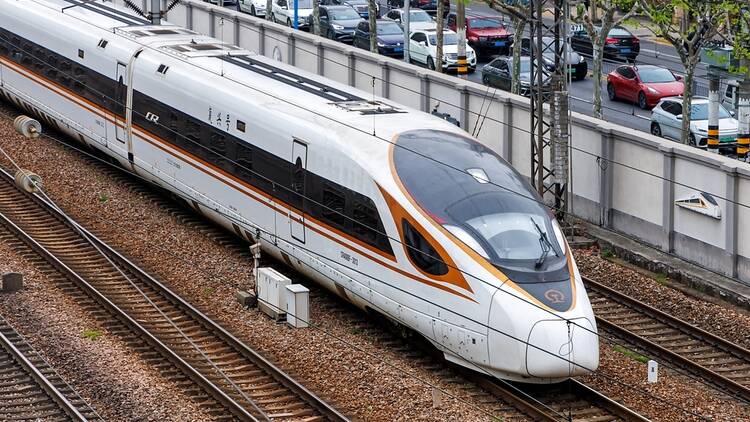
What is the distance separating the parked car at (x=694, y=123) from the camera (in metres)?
35.8

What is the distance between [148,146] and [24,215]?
2806 millimetres

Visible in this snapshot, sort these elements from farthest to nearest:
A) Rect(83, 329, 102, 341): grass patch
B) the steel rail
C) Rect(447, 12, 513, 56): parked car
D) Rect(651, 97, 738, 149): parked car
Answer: Rect(447, 12, 513, 56): parked car, Rect(651, 97, 738, 149): parked car, Rect(83, 329, 102, 341): grass patch, the steel rail

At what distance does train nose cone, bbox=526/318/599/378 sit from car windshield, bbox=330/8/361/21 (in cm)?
3627

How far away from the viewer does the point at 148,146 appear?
86.1ft

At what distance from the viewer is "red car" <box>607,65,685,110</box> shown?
41750mm

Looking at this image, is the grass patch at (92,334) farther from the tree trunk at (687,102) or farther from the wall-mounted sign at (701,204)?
the tree trunk at (687,102)

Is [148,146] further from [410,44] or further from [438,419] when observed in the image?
[410,44]

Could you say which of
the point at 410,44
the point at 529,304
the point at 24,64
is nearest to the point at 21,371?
the point at 529,304

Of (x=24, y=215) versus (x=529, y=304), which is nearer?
(x=529, y=304)

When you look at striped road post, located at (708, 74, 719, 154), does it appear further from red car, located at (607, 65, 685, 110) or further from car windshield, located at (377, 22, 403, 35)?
car windshield, located at (377, 22, 403, 35)

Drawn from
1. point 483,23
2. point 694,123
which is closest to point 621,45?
point 483,23

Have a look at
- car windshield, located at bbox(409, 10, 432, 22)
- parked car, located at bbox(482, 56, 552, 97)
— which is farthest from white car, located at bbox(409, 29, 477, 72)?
car windshield, located at bbox(409, 10, 432, 22)

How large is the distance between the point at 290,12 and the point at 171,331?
112 feet

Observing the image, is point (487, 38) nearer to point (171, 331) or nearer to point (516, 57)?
point (516, 57)
